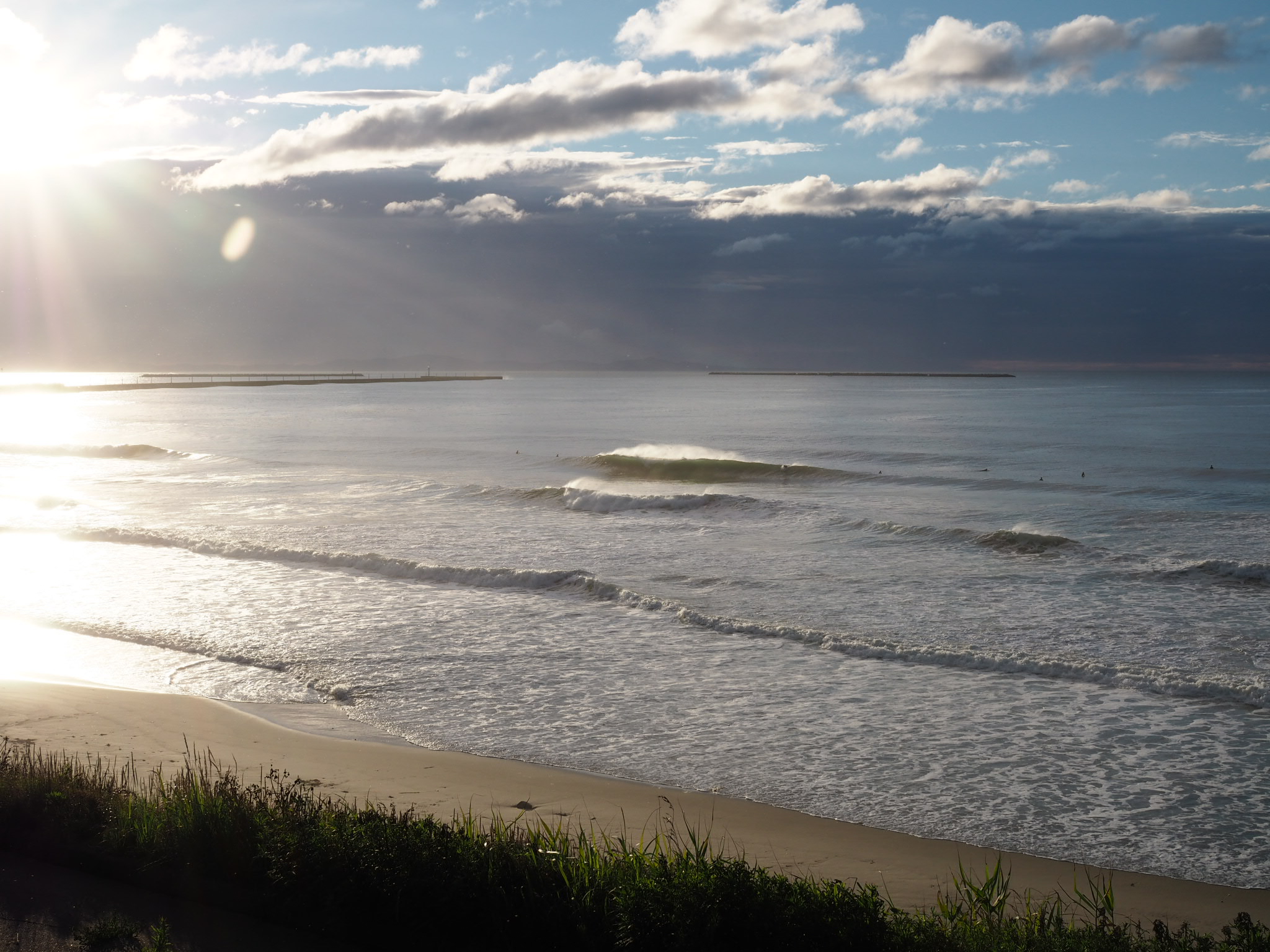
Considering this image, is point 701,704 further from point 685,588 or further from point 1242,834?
point 685,588

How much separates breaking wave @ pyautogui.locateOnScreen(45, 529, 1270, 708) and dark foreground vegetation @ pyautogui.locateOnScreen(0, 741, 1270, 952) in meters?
6.13

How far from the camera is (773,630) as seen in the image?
47.5 feet

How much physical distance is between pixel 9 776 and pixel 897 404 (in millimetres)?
115433

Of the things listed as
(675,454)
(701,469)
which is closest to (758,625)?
(701,469)

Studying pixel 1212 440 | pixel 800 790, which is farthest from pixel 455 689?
pixel 1212 440

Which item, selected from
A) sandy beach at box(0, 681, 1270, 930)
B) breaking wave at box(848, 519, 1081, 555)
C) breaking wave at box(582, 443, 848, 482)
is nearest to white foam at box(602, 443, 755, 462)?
breaking wave at box(582, 443, 848, 482)

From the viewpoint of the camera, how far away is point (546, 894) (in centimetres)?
532

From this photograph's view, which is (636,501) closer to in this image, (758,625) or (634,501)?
(634,501)

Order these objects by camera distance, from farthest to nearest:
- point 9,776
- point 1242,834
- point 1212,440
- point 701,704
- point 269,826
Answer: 1. point 1212,440
2. point 701,704
3. point 1242,834
4. point 9,776
5. point 269,826

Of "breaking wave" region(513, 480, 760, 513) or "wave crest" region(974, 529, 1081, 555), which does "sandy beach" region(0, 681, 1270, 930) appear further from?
"breaking wave" region(513, 480, 760, 513)

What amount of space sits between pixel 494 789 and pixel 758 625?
6.79 meters

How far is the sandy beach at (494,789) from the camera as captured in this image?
7.00 m

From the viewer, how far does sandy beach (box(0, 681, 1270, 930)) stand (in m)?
7.00

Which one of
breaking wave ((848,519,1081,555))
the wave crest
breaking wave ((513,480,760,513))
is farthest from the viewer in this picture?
breaking wave ((513,480,760,513))
